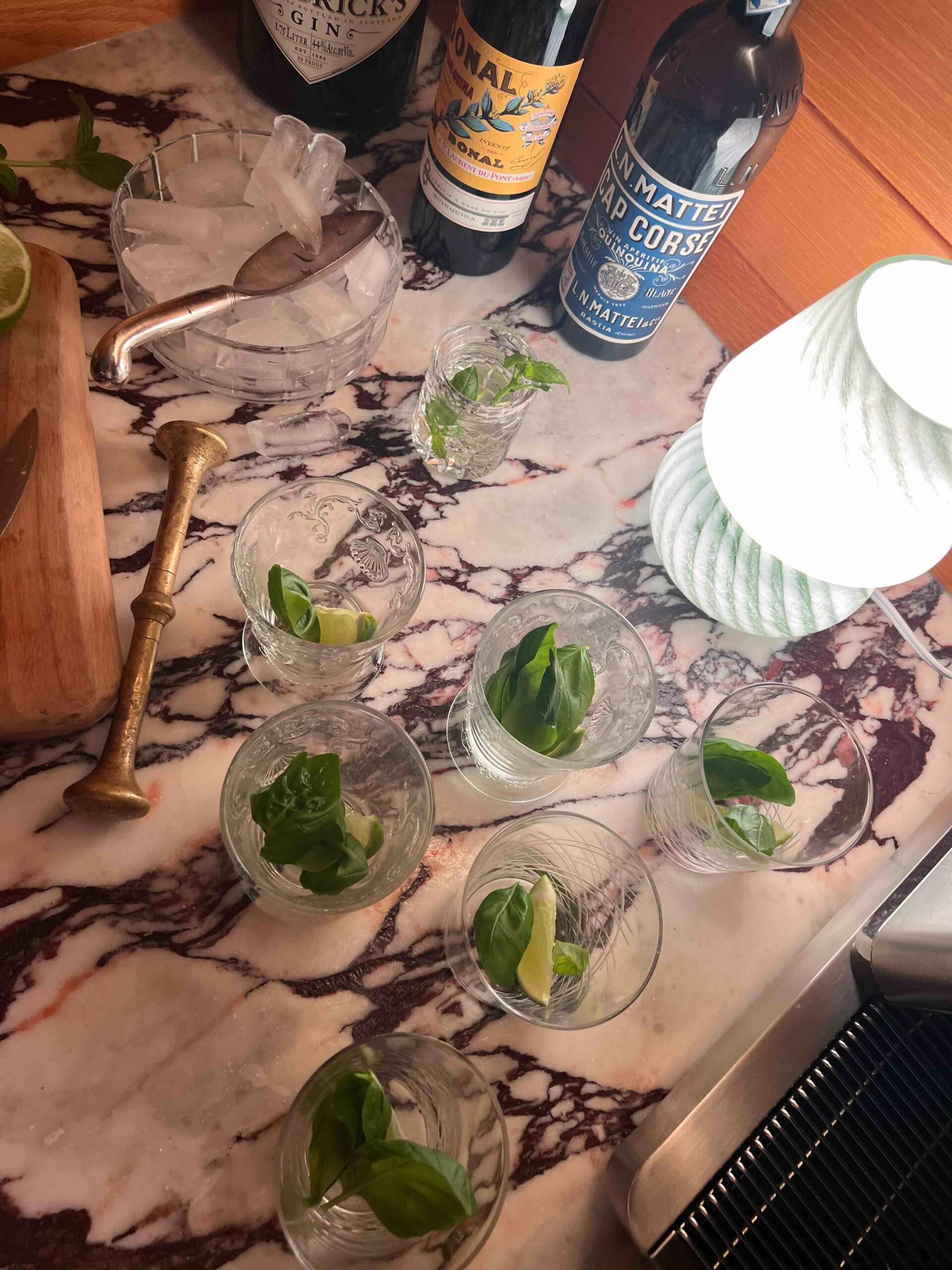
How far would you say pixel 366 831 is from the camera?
616mm

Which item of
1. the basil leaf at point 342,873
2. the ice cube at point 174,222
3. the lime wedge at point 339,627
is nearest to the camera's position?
the basil leaf at point 342,873

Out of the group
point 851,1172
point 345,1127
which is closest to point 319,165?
point 345,1127

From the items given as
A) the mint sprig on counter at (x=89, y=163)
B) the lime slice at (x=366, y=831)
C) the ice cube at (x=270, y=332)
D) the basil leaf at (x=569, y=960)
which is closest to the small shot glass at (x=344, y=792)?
the lime slice at (x=366, y=831)

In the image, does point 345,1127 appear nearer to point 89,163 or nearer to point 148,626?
point 148,626

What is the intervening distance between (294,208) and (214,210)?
100 mm

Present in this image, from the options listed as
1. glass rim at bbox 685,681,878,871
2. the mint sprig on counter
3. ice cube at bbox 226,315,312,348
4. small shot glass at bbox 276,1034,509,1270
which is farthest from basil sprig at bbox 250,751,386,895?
the mint sprig on counter

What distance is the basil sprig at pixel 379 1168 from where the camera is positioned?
45cm

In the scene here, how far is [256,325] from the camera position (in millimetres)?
A: 773

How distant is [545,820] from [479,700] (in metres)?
0.10

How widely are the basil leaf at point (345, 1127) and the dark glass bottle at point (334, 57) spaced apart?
85 cm

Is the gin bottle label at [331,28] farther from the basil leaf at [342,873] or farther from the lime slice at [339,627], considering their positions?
the basil leaf at [342,873]

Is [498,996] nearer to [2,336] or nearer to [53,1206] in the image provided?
[53,1206]

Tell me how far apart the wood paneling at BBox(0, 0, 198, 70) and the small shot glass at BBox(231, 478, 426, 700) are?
1.78ft

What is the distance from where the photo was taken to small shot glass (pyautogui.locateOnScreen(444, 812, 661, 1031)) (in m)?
0.62
